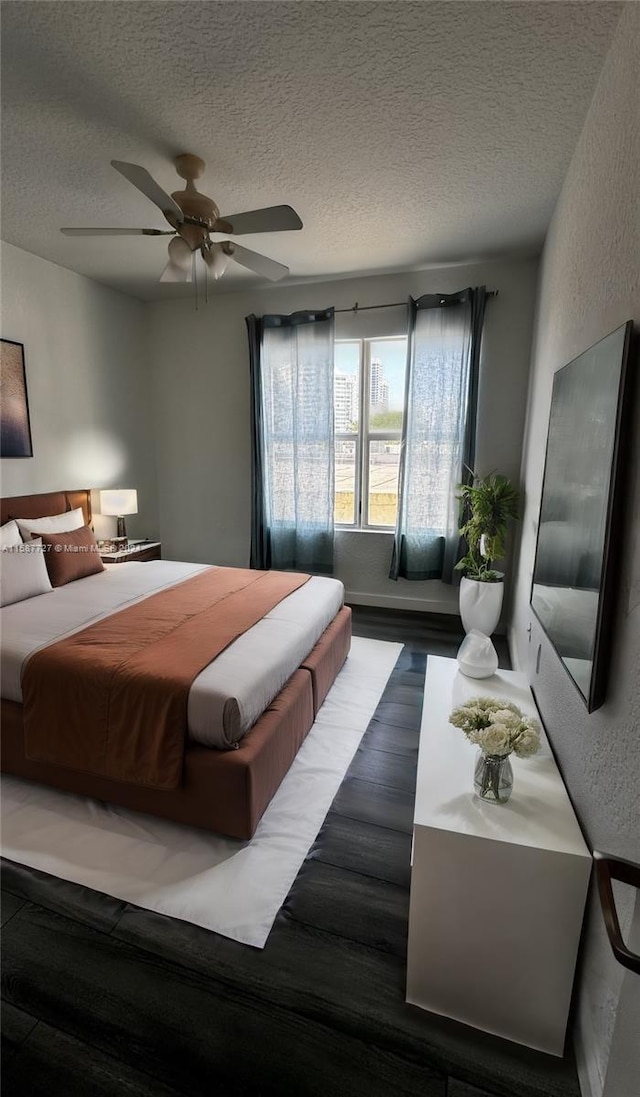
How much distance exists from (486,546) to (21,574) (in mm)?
3207

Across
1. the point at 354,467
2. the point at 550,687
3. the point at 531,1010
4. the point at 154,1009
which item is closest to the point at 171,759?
the point at 154,1009

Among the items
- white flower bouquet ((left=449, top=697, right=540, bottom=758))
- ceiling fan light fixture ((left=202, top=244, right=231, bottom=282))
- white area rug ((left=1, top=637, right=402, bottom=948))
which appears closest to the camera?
white flower bouquet ((left=449, top=697, right=540, bottom=758))

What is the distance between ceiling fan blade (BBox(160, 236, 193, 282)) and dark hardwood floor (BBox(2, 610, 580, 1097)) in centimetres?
279

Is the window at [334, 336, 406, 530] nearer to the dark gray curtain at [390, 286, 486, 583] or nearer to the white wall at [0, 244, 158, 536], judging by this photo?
the dark gray curtain at [390, 286, 486, 583]

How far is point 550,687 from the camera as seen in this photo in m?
1.75

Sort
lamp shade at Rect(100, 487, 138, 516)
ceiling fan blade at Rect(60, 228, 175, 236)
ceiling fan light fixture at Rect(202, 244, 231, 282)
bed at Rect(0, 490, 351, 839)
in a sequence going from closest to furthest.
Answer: bed at Rect(0, 490, 351, 839) < ceiling fan blade at Rect(60, 228, 175, 236) < ceiling fan light fixture at Rect(202, 244, 231, 282) < lamp shade at Rect(100, 487, 138, 516)

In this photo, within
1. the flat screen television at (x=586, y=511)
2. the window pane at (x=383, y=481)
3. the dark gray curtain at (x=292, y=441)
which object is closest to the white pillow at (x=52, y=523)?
the dark gray curtain at (x=292, y=441)

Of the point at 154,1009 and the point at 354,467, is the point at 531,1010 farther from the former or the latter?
the point at 354,467

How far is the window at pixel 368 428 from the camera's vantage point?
13.7ft

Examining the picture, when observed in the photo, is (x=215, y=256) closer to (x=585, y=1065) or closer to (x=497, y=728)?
(x=497, y=728)

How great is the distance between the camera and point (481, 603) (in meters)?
3.46

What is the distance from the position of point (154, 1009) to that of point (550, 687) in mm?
1612

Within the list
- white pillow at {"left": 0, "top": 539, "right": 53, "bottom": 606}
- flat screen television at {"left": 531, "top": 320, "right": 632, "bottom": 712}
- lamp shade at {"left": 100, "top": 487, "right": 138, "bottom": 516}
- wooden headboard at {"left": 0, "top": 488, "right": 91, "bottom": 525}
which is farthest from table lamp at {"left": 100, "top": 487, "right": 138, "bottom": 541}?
flat screen television at {"left": 531, "top": 320, "right": 632, "bottom": 712}

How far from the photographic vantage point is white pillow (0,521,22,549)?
3033 millimetres
